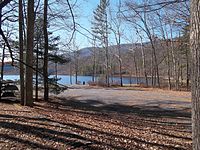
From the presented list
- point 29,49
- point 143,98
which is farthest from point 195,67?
point 143,98

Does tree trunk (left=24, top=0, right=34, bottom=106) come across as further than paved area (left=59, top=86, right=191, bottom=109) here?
No

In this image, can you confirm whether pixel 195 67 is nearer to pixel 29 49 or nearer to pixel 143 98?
pixel 29 49

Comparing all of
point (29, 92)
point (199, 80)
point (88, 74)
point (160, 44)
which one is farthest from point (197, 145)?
point (88, 74)

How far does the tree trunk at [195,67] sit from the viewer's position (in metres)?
2.89

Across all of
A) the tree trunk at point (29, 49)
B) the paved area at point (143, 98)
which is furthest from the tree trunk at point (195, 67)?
the paved area at point (143, 98)

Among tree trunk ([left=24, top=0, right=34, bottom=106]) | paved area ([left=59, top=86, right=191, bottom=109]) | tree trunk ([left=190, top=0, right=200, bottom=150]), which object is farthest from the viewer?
paved area ([left=59, top=86, right=191, bottom=109])

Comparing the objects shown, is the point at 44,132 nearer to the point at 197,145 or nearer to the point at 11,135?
the point at 11,135

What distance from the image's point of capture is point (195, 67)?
292 cm

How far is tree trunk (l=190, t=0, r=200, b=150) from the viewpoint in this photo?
9.48ft

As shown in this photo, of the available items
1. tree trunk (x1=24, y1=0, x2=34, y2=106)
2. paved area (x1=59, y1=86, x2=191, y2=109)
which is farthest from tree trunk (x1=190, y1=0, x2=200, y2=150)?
paved area (x1=59, y1=86, x2=191, y2=109)

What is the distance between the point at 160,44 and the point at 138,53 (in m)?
11.5

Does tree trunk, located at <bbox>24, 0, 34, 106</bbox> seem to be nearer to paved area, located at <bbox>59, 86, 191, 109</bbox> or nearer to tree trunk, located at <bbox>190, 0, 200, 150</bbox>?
paved area, located at <bbox>59, 86, 191, 109</bbox>

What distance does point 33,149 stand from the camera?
6016 mm

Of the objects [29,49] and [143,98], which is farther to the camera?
[143,98]
